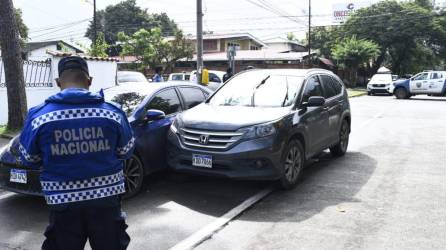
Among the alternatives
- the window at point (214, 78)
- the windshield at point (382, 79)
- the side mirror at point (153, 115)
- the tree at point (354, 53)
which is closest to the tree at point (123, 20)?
the tree at point (354, 53)

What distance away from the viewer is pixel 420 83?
2731 cm

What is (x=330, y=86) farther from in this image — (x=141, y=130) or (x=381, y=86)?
(x=381, y=86)

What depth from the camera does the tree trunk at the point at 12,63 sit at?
9859mm

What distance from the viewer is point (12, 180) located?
5.43m

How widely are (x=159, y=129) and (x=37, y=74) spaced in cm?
776

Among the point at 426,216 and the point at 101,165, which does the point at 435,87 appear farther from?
the point at 101,165

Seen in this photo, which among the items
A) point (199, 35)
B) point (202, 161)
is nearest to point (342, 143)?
point (202, 161)

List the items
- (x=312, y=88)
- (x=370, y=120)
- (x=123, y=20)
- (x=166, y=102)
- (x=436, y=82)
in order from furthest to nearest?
(x=123, y=20)
(x=436, y=82)
(x=370, y=120)
(x=312, y=88)
(x=166, y=102)

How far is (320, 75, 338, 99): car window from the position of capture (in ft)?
26.1

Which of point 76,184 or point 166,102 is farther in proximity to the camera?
point 166,102

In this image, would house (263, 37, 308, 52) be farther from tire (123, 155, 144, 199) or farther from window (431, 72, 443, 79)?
tire (123, 155, 144, 199)

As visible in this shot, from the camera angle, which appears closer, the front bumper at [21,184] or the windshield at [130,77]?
the front bumper at [21,184]

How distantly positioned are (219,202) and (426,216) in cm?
245

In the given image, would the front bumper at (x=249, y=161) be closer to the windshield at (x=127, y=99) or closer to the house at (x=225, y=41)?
the windshield at (x=127, y=99)
